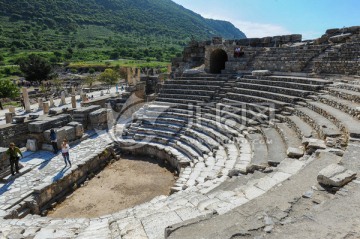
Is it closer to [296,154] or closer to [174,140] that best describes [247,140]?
[296,154]

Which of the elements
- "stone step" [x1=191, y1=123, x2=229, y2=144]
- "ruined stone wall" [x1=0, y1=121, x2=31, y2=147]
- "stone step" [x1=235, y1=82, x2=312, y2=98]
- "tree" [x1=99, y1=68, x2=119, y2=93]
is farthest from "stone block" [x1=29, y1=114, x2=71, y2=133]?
"tree" [x1=99, y1=68, x2=119, y2=93]

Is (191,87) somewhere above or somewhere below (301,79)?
below

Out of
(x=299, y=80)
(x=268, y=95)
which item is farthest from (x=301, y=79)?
(x=268, y=95)

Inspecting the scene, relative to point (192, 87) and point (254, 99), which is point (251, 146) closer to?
point (254, 99)

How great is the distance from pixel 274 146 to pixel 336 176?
388 centimetres

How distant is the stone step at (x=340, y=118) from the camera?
286 inches

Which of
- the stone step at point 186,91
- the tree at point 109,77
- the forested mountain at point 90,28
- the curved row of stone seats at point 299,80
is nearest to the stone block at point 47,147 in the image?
the stone step at point 186,91

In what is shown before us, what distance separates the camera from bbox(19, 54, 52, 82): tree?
39.1 metres

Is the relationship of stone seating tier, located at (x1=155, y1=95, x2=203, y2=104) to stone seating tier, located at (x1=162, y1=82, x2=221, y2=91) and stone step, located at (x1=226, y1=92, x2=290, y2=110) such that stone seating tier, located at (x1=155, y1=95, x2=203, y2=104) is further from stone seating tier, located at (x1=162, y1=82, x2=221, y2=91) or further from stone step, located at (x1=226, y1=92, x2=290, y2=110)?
stone step, located at (x1=226, y1=92, x2=290, y2=110)

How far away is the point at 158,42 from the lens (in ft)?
363

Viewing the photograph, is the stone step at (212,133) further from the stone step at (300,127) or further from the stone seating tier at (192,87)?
the stone seating tier at (192,87)

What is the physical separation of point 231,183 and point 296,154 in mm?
1893

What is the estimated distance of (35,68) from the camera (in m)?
39.5

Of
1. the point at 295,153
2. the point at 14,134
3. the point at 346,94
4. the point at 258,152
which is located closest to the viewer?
the point at 295,153
